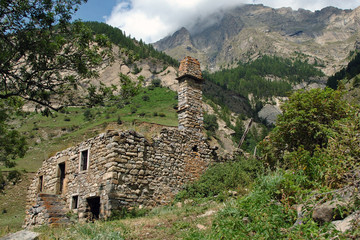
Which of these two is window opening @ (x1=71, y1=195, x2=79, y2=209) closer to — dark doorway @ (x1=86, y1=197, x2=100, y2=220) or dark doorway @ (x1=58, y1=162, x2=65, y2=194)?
dark doorway @ (x1=86, y1=197, x2=100, y2=220)

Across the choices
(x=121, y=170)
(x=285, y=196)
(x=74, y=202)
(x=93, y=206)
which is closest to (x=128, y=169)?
(x=121, y=170)

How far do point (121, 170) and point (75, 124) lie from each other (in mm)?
51136

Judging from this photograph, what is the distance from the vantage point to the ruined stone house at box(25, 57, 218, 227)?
9.59m

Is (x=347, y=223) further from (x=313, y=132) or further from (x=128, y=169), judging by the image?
(x=128, y=169)

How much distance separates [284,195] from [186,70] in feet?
30.2

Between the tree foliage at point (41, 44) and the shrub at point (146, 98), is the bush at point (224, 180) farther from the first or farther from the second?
the shrub at point (146, 98)

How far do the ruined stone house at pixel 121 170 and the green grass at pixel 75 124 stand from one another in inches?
982

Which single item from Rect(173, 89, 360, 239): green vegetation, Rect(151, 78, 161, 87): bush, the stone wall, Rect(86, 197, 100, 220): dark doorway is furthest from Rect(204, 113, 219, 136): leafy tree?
Rect(173, 89, 360, 239): green vegetation

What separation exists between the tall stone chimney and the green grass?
87.8ft

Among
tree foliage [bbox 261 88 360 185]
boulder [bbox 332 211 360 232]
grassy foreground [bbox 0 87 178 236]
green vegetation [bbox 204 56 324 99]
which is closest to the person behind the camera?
boulder [bbox 332 211 360 232]

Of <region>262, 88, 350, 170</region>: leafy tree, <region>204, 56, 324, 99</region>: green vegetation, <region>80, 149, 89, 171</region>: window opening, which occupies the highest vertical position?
<region>204, 56, 324, 99</region>: green vegetation

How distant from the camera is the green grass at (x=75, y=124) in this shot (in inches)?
1707

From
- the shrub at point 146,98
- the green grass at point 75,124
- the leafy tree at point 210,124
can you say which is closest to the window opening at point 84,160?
the green grass at point 75,124

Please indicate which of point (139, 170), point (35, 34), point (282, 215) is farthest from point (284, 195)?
point (35, 34)
